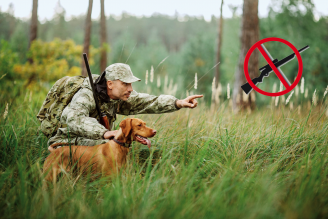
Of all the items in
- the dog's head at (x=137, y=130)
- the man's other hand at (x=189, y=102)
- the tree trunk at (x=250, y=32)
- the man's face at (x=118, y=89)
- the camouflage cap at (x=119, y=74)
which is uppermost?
the tree trunk at (x=250, y=32)

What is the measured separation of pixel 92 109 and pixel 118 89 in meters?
0.40

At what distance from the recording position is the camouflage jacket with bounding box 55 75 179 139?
2627 millimetres

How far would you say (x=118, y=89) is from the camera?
3037mm

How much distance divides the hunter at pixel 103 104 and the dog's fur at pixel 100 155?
0.13 m

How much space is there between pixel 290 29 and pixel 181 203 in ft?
57.6

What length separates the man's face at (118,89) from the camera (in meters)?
3.02

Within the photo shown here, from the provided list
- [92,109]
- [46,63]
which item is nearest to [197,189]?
[92,109]

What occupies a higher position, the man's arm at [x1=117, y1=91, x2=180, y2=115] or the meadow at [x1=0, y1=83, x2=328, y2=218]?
the man's arm at [x1=117, y1=91, x2=180, y2=115]

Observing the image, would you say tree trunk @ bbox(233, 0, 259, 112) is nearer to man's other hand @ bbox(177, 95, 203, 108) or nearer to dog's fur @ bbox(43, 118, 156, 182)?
man's other hand @ bbox(177, 95, 203, 108)

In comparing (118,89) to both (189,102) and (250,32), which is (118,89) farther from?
(250,32)

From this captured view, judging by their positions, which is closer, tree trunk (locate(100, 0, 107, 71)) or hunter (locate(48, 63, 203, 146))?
hunter (locate(48, 63, 203, 146))

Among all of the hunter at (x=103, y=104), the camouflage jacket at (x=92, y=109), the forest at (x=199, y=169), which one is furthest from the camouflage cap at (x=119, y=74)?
the forest at (x=199, y=169)

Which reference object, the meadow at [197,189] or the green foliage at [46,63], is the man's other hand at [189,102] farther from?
the green foliage at [46,63]

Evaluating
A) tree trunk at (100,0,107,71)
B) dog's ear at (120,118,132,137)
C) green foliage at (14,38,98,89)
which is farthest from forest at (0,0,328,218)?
tree trunk at (100,0,107,71)
